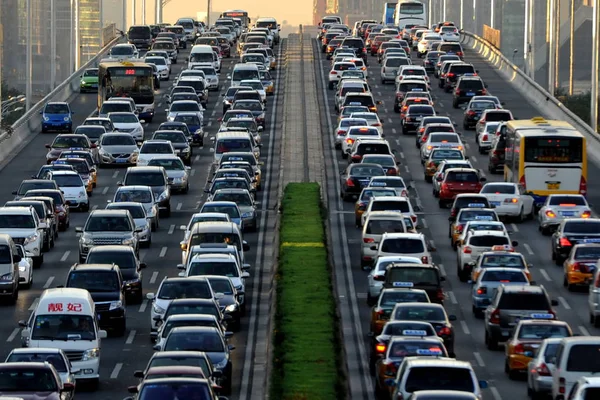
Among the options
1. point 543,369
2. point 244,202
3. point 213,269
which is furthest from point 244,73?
point 543,369

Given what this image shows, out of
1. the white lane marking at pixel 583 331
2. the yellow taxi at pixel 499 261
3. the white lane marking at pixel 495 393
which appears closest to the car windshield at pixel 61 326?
the white lane marking at pixel 495 393

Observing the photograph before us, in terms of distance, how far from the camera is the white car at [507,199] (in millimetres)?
61500

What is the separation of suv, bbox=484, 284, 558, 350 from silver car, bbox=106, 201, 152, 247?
17.1 metres

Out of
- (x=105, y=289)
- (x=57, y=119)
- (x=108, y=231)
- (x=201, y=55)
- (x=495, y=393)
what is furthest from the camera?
(x=201, y=55)

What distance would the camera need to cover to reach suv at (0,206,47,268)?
5319cm

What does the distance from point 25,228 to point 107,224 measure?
2.28 metres

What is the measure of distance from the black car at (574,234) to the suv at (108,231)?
11.8 meters

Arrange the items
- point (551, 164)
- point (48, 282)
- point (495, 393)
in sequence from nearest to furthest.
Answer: point (495, 393) → point (48, 282) → point (551, 164)

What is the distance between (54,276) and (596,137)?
111 feet

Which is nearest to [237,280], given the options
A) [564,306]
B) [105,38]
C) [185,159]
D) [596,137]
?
[564,306]

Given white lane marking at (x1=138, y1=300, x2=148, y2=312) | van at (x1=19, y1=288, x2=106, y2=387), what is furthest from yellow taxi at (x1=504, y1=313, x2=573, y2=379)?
white lane marking at (x1=138, y1=300, x2=148, y2=312)

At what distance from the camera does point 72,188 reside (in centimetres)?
6362

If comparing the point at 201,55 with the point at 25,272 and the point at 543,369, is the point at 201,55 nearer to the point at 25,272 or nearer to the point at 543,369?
the point at 25,272

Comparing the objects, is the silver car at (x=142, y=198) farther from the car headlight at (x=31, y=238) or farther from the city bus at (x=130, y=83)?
the city bus at (x=130, y=83)
